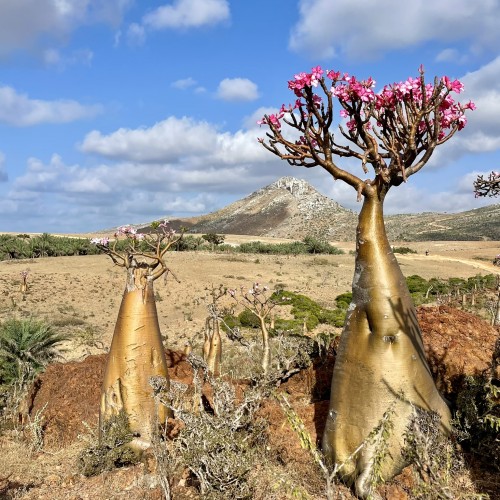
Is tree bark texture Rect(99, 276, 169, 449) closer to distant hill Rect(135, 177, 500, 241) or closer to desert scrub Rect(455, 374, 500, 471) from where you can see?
desert scrub Rect(455, 374, 500, 471)

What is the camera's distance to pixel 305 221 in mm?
79812

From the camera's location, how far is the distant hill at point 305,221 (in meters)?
73.3

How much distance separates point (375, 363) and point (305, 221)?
3021 inches

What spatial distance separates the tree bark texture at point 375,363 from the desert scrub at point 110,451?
1.89 metres

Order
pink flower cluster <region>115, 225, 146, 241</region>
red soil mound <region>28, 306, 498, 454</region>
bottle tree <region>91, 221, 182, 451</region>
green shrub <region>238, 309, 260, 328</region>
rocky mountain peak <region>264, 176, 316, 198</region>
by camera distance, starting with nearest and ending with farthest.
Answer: bottle tree <region>91, 221, 182, 451</region>
pink flower cluster <region>115, 225, 146, 241</region>
red soil mound <region>28, 306, 498, 454</region>
green shrub <region>238, 309, 260, 328</region>
rocky mountain peak <region>264, 176, 316, 198</region>

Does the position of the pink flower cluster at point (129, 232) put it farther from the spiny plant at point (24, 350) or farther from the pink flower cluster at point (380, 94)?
the spiny plant at point (24, 350)

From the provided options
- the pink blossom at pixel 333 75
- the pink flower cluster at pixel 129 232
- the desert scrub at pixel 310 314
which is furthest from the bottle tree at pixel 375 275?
the desert scrub at pixel 310 314

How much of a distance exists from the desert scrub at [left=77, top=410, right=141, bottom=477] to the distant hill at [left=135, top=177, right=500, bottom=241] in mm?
63768

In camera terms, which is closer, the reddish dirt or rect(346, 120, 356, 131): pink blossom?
rect(346, 120, 356, 131): pink blossom

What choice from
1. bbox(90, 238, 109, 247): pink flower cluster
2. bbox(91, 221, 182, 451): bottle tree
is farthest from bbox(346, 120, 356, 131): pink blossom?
bbox(90, 238, 109, 247): pink flower cluster

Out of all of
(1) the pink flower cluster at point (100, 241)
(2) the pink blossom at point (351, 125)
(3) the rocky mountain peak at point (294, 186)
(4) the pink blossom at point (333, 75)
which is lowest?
(1) the pink flower cluster at point (100, 241)

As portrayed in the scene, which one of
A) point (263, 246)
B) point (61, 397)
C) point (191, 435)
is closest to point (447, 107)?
point (191, 435)

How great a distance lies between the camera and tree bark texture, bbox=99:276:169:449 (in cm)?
464

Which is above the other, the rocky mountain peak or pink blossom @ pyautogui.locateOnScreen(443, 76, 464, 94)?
the rocky mountain peak
